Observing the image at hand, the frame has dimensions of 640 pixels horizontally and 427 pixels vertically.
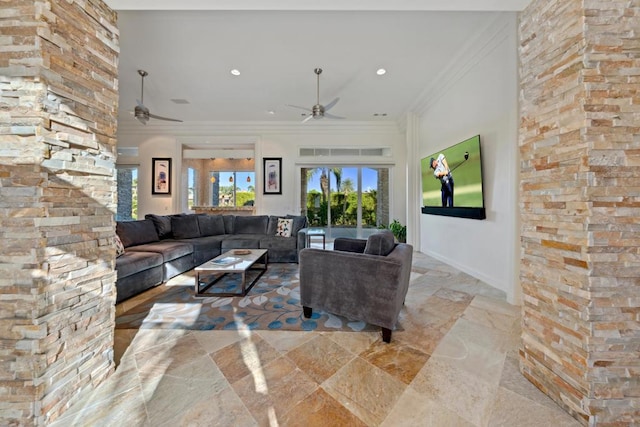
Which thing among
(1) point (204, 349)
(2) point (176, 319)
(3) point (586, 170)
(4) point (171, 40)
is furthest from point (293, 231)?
(3) point (586, 170)

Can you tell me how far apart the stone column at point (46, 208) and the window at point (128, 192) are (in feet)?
20.9

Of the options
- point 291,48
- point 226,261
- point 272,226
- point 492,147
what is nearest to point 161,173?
point 272,226

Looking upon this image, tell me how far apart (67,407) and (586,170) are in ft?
9.77

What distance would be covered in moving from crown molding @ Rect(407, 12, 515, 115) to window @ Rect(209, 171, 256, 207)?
19.3ft

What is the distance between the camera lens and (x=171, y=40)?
2.98m

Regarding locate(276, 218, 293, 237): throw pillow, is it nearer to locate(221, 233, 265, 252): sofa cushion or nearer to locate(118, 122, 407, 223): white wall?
locate(221, 233, 265, 252): sofa cushion

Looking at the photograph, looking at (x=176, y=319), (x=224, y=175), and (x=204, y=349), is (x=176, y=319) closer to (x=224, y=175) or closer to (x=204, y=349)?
(x=204, y=349)

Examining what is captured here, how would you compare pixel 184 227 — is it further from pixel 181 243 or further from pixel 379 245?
pixel 379 245

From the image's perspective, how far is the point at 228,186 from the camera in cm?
807

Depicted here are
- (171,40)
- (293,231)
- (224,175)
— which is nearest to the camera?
(171,40)

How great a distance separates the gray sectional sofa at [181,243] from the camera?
111 inches

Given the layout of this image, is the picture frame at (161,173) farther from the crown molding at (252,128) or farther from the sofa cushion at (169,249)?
the sofa cushion at (169,249)

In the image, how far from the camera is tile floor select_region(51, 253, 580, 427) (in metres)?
1.19

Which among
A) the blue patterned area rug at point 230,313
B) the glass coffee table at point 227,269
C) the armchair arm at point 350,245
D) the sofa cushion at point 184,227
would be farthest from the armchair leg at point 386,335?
the sofa cushion at point 184,227
